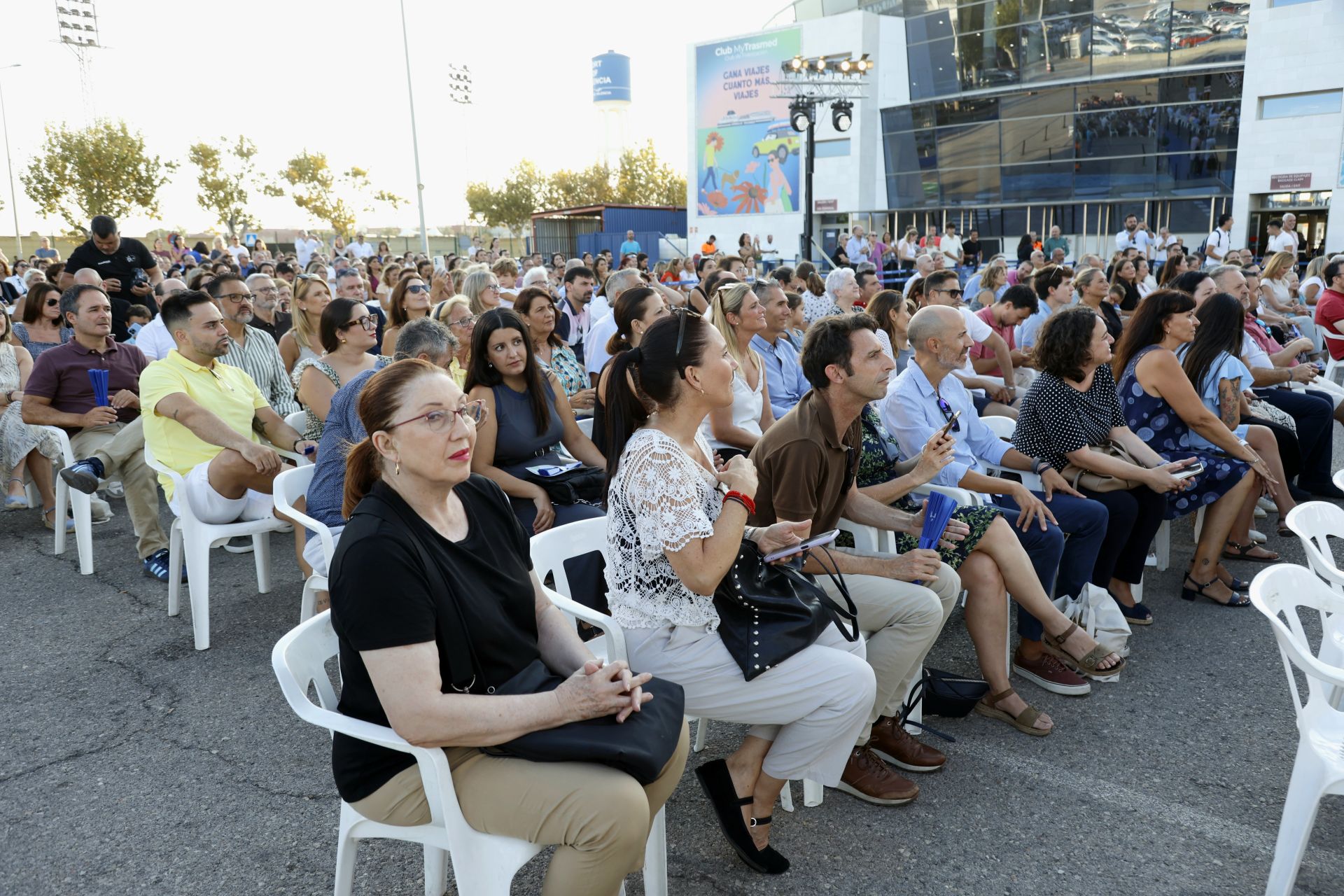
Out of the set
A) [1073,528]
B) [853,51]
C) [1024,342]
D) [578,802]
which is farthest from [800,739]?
[853,51]

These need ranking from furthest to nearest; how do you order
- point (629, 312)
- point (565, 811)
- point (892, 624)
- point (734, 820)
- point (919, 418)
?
point (629, 312) → point (919, 418) → point (892, 624) → point (734, 820) → point (565, 811)

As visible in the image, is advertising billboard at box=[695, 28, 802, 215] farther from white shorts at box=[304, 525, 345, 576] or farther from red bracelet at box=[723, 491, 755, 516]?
red bracelet at box=[723, 491, 755, 516]

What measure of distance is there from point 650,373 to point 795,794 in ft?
4.70

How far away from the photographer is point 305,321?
6211mm

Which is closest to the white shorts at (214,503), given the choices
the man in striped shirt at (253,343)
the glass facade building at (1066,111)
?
the man in striped shirt at (253,343)

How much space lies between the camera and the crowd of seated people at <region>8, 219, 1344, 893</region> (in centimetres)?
192

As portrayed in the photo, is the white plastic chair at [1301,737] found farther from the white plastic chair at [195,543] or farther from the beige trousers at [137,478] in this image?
the beige trousers at [137,478]

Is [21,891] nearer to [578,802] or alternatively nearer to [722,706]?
[578,802]

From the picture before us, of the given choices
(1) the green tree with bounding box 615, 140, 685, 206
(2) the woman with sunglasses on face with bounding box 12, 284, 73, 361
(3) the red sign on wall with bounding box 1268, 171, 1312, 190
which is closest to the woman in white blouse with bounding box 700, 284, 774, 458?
(2) the woman with sunglasses on face with bounding box 12, 284, 73, 361

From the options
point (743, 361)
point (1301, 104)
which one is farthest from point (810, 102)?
point (743, 361)

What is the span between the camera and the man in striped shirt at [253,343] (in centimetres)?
543

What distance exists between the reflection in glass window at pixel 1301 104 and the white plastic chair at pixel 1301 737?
26.8 meters

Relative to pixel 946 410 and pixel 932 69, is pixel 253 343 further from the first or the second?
pixel 932 69

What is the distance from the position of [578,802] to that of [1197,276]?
563 centimetres
